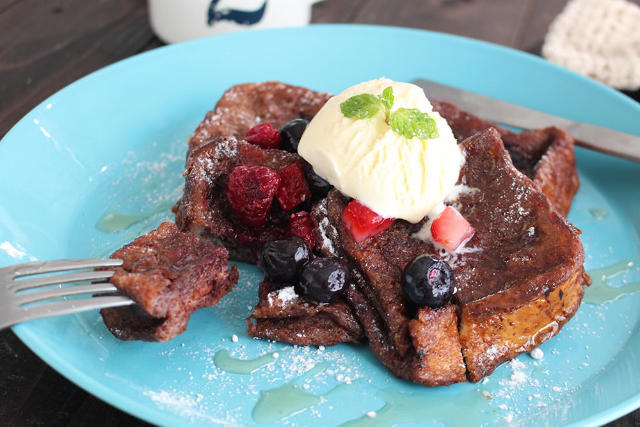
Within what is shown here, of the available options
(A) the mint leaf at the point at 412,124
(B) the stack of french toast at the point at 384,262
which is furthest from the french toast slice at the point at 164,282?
(A) the mint leaf at the point at 412,124

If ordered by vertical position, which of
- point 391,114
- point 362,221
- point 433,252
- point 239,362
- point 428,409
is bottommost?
point 428,409

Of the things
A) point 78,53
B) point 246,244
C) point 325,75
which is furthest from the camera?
point 78,53

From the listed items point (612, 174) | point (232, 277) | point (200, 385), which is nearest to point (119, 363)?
point (200, 385)

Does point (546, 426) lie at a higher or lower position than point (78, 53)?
lower

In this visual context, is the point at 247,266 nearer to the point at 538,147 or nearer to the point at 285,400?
the point at 285,400

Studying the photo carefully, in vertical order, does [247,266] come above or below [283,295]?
below

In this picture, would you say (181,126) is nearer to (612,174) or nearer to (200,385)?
(200,385)

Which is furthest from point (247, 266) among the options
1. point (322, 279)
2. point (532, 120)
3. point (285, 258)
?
point (532, 120)
